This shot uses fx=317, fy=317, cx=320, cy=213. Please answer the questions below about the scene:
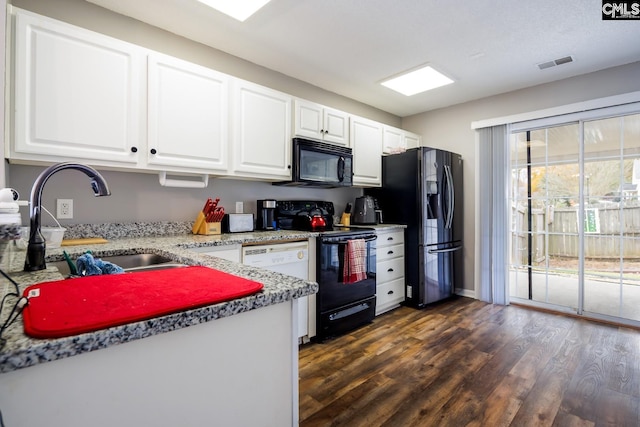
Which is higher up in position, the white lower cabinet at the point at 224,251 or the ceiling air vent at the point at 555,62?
the ceiling air vent at the point at 555,62

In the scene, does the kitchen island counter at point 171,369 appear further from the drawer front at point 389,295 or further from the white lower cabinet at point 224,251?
the drawer front at point 389,295

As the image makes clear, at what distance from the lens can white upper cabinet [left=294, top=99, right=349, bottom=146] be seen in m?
2.91

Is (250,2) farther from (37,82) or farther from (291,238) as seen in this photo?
(291,238)

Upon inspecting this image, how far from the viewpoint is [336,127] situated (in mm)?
3256

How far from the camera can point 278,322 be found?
2.72 feet

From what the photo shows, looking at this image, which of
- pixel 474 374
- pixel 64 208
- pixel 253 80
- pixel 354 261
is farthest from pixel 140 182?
pixel 474 374

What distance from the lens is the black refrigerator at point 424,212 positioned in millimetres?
3455

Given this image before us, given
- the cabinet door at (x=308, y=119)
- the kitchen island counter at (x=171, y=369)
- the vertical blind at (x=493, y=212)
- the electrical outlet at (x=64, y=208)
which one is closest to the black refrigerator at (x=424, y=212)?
the vertical blind at (x=493, y=212)

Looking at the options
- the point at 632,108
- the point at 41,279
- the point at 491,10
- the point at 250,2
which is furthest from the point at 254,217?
the point at 632,108

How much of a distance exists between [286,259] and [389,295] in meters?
1.43

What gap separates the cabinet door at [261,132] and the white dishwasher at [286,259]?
65 cm

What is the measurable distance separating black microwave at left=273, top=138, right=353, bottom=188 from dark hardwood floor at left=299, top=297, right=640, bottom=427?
141 cm

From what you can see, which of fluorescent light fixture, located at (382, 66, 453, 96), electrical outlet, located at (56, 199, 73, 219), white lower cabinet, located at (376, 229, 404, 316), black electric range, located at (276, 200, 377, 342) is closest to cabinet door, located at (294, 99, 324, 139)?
black electric range, located at (276, 200, 377, 342)

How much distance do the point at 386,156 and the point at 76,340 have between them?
3.55 m
